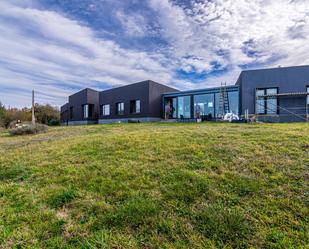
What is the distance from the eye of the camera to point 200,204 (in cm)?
282

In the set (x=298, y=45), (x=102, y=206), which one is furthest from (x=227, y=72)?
(x=102, y=206)

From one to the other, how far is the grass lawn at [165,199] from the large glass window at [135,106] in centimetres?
1684

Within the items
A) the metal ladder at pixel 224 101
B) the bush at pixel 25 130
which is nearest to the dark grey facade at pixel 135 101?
the metal ladder at pixel 224 101

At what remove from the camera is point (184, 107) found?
2002 cm

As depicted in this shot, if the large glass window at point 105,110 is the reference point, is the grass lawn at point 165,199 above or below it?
below

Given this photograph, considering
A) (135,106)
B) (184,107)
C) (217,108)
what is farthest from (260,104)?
(135,106)

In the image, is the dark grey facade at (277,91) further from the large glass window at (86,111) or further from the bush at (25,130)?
the large glass window at (86,111)

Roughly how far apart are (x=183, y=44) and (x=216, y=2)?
675 centimetres

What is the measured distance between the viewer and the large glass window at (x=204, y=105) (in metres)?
18.2

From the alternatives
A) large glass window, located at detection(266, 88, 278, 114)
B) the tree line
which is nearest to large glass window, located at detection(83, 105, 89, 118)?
the tree line

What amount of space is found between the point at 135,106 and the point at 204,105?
7.97 meters

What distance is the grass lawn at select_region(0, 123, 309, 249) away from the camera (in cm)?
229

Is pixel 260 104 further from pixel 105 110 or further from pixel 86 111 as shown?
pixel 86 111

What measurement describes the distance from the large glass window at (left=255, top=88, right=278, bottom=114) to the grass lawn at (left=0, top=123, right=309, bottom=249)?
37.0 feet
